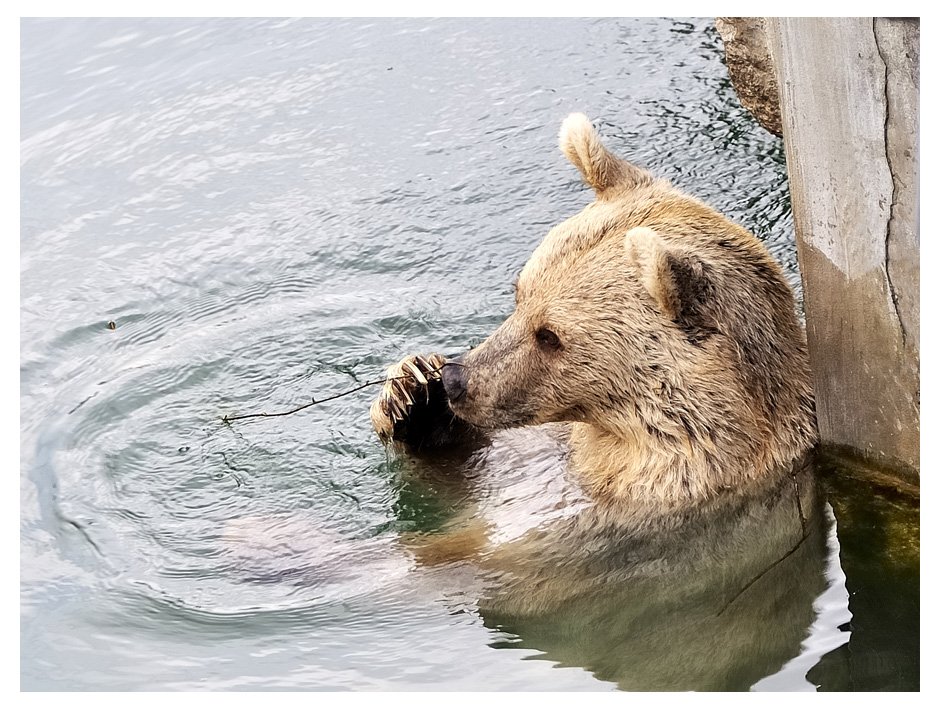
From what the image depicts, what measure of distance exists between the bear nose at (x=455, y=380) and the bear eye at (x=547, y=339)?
0.35 metres

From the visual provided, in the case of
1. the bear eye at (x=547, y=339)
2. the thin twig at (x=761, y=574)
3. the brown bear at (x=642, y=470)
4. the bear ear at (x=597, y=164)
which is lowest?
the thin twig at (x=761, y=574)

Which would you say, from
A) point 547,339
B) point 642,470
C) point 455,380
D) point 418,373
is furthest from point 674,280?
point 418,373

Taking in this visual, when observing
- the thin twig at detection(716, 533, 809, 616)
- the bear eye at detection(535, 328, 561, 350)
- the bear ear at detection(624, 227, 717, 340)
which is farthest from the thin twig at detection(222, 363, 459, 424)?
the thin twig at detection(716, 533, 809, 616)

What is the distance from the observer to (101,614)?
4.86 meters

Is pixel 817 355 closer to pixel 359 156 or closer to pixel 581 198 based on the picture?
pixel 581 198

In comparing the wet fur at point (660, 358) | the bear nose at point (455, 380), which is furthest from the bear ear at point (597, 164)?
the bear nose at point (455, 380)

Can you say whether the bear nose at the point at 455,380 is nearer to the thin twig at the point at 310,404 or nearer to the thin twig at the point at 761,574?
the thin twig at the point at 310,404

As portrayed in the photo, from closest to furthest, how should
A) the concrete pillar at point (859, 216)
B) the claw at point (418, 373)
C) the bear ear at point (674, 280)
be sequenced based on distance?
the concrete pillar at point (859, 216), the bear ear at point (674, 280), the claw at point (418, 373)

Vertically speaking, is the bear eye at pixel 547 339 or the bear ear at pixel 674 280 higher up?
the bear ear at pixel 674 280

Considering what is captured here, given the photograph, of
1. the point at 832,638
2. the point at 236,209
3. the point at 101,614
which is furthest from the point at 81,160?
the point at 832,638

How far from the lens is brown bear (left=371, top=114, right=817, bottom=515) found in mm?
4520

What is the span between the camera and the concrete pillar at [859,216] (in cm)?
399

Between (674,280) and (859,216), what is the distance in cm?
71

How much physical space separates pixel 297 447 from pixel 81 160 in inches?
145
